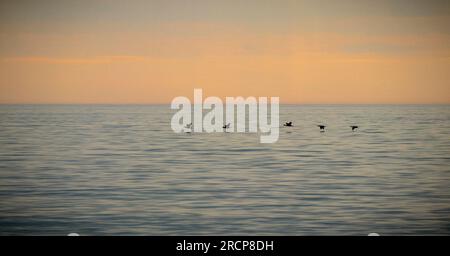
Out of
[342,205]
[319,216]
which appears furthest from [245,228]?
[342,205]

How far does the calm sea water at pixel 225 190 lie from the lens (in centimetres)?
1664

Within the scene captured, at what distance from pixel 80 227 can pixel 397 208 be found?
9386mm

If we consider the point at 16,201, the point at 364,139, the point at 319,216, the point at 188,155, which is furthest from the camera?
the point at 364,139

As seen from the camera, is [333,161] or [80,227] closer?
[80,227]

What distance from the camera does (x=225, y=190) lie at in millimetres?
22656

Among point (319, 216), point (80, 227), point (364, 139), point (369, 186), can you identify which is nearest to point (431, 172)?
point (369, 186)

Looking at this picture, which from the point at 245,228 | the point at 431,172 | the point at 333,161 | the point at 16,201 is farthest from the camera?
the point at 333,161

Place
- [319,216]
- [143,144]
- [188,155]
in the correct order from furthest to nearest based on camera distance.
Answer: [143,144], [188,155], [319,216]

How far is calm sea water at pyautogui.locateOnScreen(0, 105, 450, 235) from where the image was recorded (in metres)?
16.6

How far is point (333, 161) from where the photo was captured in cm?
3216
